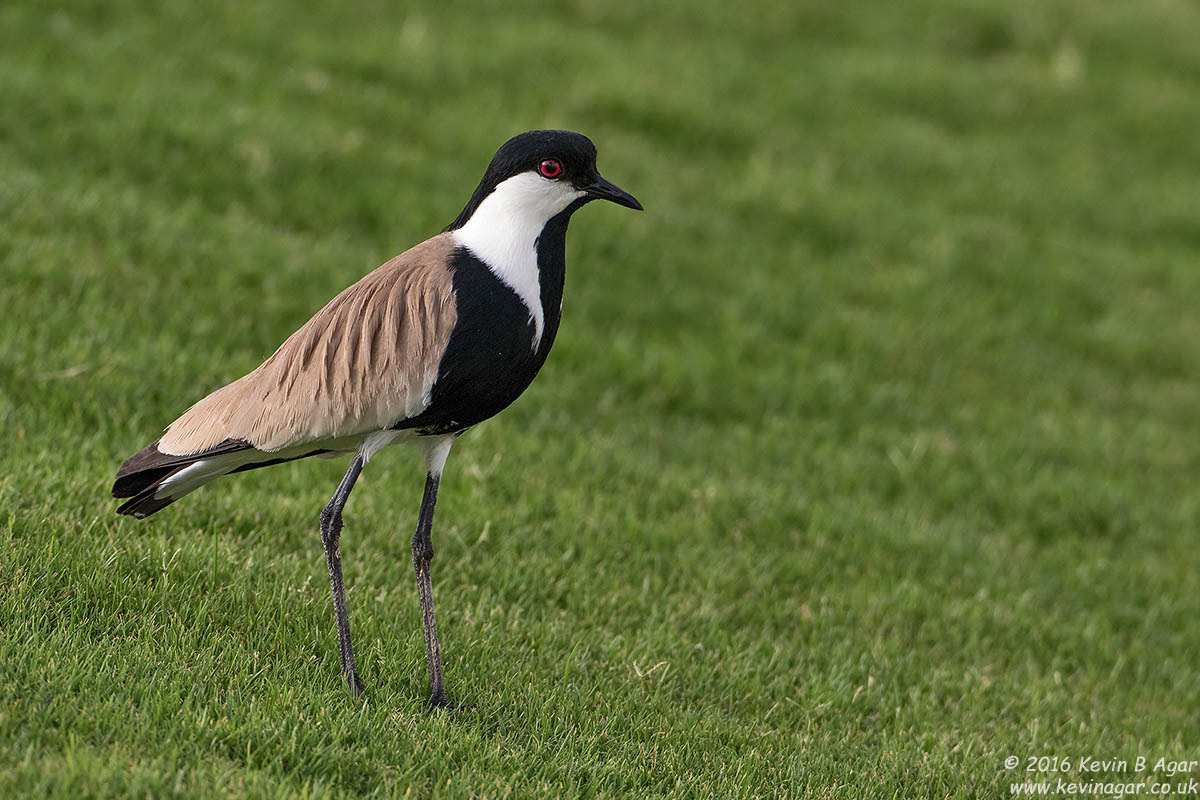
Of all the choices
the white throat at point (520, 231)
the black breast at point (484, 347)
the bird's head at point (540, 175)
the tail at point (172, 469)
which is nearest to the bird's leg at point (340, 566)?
the tail at point (172, 469)

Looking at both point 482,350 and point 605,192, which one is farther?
point 605,192

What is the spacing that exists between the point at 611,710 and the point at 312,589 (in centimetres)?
150

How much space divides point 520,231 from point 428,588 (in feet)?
5.06

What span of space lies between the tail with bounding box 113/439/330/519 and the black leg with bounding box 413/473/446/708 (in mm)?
473

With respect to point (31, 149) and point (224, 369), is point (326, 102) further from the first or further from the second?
point (224, 369)

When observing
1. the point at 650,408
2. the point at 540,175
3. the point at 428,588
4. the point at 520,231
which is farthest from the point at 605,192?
the point at 650,408

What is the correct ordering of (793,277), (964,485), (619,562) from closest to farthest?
(619,562) < (964,485) < (793,277)

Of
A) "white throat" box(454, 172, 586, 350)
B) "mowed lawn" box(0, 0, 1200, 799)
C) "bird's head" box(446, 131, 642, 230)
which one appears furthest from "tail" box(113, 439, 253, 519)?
"bird's head" box(446, 131, 642, 230)

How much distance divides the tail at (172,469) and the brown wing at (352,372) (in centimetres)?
4

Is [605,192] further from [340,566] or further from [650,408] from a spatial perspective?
[650,408]

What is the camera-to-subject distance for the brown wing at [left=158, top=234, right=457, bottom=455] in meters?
4.74

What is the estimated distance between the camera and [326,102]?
11.1 m

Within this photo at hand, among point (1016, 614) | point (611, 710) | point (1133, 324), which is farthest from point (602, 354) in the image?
point (1133, 324)

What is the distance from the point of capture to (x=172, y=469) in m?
5.02
